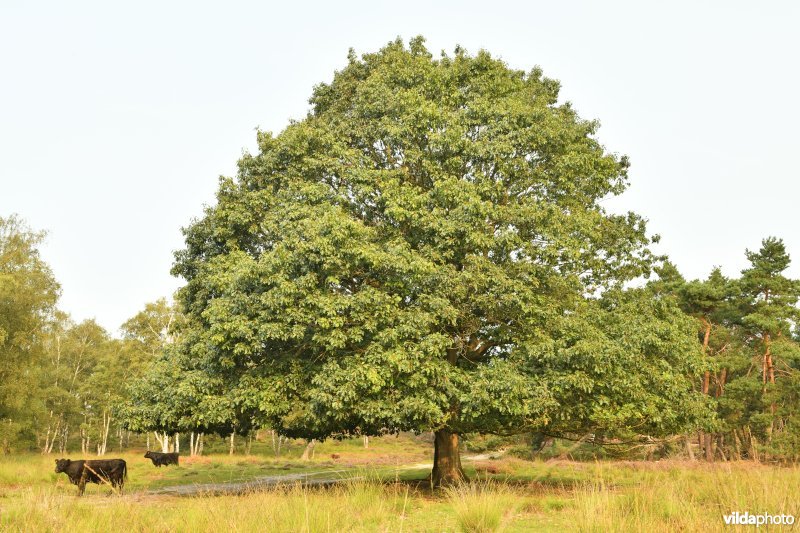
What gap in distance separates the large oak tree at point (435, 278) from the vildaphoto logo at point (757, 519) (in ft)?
25.3

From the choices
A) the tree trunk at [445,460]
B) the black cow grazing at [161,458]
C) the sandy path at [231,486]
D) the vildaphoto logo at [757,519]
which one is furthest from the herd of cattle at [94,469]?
the vildaphoto logo at [757,519]

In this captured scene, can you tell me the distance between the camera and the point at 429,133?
1756 centimetres

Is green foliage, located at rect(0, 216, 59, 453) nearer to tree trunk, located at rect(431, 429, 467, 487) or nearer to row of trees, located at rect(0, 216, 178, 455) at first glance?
row of trees, located at rect(0, 216, 178, 455)

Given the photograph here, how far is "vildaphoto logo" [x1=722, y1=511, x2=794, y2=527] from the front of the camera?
6564 mm

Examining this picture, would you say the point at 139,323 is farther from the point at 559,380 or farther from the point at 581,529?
the point at 581,529

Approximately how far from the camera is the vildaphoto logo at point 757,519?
6564mm

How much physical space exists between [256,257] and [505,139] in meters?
9.41

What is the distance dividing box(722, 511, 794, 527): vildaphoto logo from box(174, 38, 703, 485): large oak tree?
25.3ft

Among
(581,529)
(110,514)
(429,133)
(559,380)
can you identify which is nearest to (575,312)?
(559,380)

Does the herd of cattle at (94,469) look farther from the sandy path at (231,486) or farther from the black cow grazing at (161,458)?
the black cow grazing at (161,458)

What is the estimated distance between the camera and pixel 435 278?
15531 millimetres

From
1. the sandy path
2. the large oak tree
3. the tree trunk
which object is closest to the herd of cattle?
the sandy path

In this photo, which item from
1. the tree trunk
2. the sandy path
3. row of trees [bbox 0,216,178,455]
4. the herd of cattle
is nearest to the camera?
the sandy path

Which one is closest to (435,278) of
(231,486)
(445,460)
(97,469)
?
(445,460)
